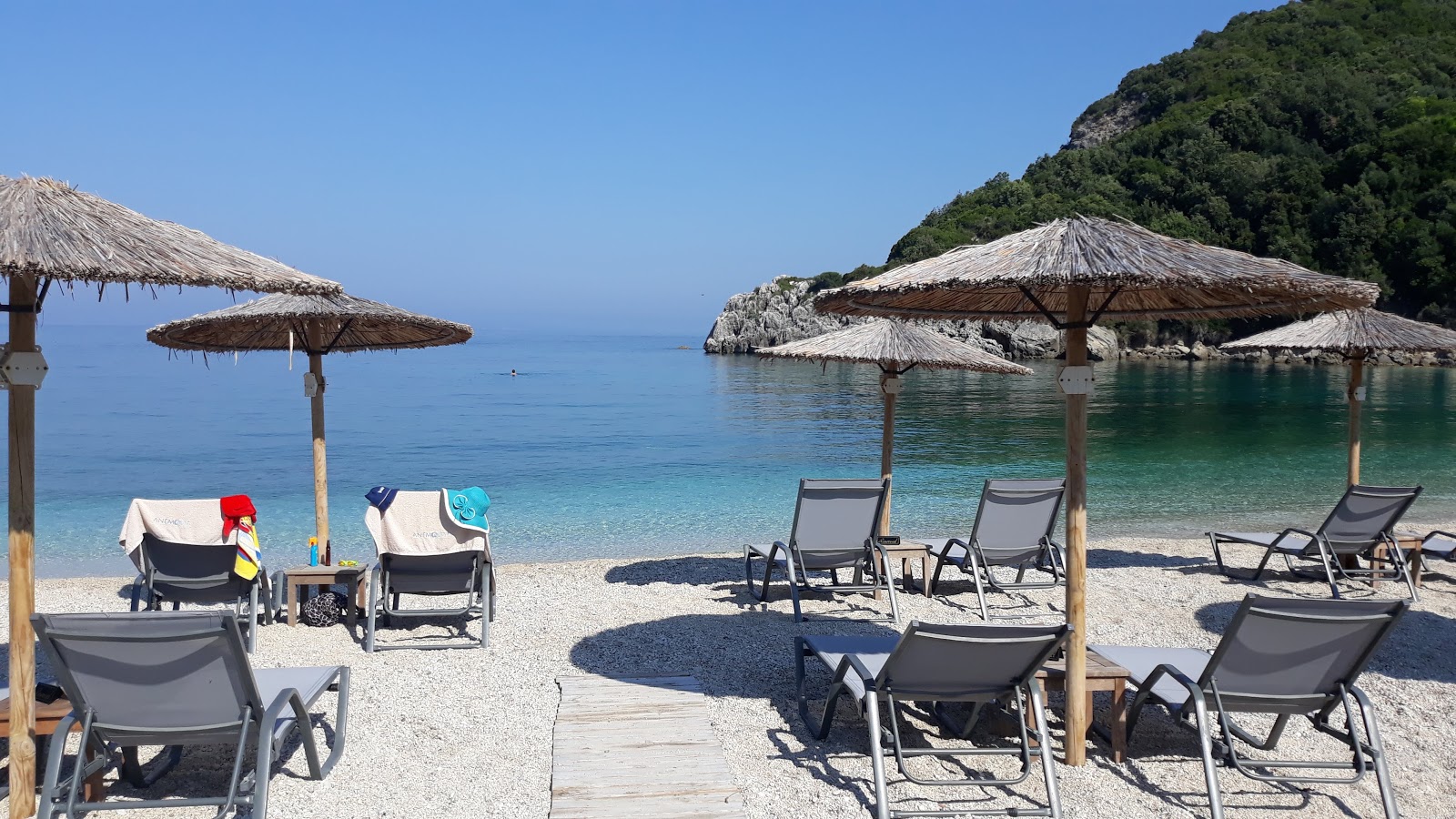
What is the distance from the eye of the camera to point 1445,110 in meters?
63.0

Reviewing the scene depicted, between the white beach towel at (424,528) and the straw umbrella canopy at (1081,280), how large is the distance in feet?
9.89

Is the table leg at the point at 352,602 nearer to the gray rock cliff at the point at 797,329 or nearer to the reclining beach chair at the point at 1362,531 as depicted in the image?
the reclining beach chair at the point at 1362,531

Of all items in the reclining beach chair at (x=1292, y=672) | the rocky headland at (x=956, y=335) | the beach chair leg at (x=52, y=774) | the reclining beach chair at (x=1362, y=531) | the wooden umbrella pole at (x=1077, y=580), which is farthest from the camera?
the rocky headland at (x=956, y=335)

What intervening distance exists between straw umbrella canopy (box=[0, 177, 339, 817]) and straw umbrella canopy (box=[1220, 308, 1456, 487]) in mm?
8687

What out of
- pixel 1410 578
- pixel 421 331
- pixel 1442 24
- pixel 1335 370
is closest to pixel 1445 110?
pixel 1335 370

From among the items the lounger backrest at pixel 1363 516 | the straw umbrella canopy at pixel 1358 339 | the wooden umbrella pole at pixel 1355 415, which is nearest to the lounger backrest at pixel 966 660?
the lounger backrest at pixel 1363 516

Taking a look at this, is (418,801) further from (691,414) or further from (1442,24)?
(1442,24)

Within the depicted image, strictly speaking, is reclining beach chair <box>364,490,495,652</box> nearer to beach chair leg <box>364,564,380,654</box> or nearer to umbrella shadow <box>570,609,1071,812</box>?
beach chair leg <box>364,564,380,654</box>

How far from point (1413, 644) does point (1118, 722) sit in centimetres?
322

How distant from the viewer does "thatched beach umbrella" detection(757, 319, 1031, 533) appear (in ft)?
24.8

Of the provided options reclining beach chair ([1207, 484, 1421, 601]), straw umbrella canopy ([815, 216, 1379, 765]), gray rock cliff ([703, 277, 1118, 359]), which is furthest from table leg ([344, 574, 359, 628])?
gray rock cliff ([703, 277, 1118, 359])

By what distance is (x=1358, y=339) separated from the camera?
8578 mm

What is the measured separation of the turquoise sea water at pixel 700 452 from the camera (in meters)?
13.4

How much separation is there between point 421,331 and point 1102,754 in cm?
597
